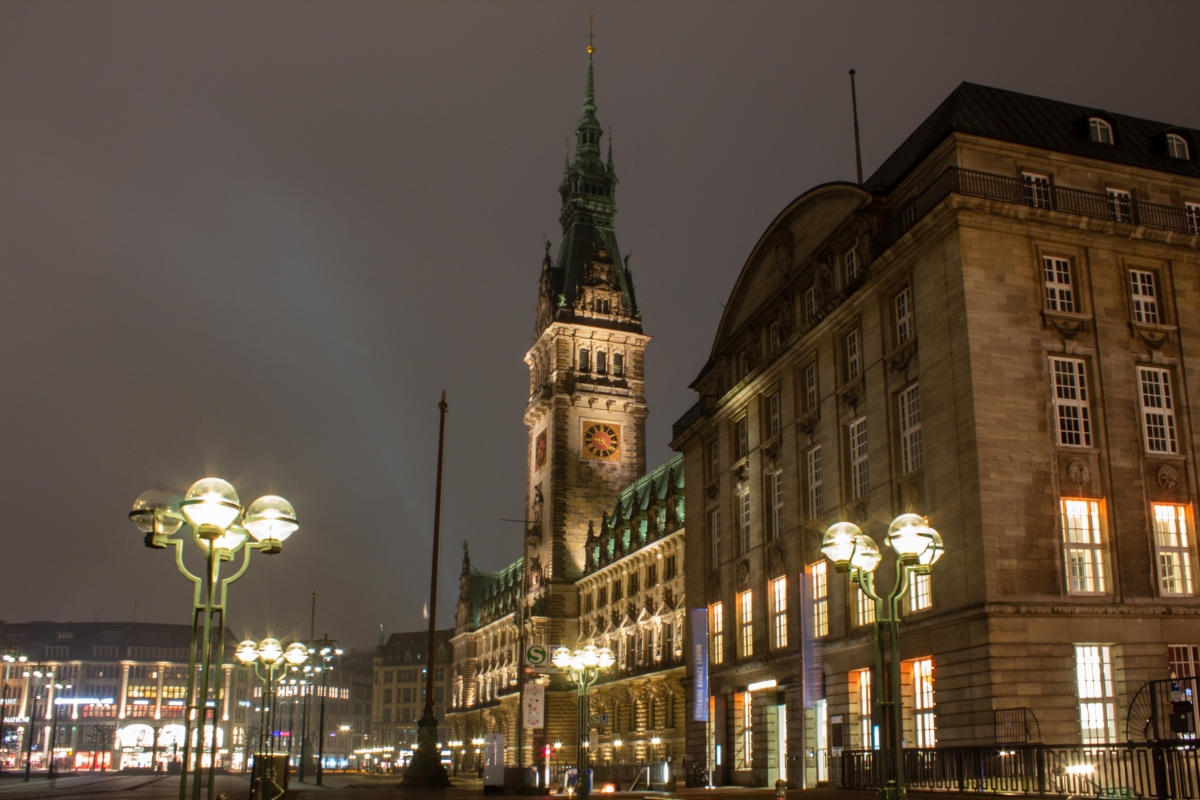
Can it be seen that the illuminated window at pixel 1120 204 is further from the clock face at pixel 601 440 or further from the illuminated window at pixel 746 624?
the clock face at pixel 601 440

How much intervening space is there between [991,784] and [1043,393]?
12.9m

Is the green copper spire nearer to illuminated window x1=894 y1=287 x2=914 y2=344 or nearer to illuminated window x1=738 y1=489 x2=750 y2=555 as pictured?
illuminated window x1=738 y1=489 x2=750 y2=555

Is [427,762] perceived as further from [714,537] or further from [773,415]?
[773,415]

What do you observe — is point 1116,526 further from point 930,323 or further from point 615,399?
point 615,399

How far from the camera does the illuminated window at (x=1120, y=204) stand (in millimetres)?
39406

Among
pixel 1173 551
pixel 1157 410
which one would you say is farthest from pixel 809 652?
pixel 1157 410

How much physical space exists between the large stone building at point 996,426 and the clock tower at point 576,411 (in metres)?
57.0

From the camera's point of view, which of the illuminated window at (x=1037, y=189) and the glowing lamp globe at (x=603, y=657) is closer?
the illuminated window at (x=1037, y=189)

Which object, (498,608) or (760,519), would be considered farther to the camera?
(498,608)

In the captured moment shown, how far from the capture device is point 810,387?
4769cm

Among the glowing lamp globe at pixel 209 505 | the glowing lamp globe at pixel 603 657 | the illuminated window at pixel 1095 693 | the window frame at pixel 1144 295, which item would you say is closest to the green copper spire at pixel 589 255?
the glowing lamp globe at pixel 603 657

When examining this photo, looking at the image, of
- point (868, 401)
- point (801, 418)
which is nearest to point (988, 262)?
point (868, 401)

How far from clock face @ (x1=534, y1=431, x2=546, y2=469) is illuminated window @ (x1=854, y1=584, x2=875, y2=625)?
70.5m

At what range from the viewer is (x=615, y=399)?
110 meters
